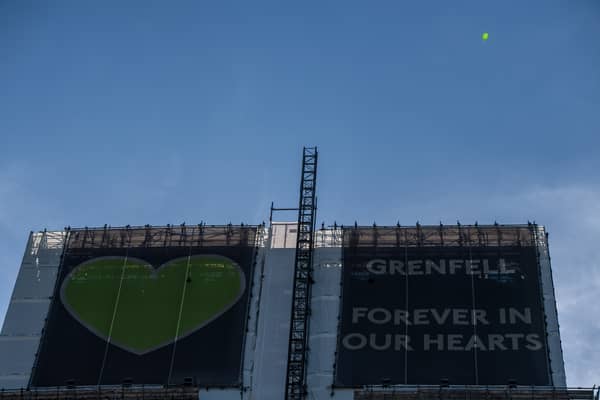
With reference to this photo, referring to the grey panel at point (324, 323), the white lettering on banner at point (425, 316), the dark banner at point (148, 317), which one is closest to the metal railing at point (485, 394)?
the grey panel at point (324, 323)

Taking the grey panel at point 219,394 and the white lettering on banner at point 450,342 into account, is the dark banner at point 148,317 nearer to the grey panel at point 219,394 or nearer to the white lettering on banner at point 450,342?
the grey panel at point 219,394

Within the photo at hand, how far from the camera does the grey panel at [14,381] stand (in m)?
68.1

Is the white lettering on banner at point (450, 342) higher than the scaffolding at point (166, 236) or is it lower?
lower

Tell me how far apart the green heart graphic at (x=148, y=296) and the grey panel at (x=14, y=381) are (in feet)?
18.9

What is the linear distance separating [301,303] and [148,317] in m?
11.4

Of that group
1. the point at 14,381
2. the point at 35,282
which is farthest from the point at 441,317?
the point at 35,282

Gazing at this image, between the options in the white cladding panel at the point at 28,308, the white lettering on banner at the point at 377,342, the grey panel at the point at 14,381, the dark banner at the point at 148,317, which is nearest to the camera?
the white lettering on banner at the point at 377,342

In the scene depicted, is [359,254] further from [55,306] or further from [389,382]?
[55,306]

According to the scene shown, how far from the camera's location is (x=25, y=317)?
235ft

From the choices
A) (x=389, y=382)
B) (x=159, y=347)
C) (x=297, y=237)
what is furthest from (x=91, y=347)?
(x=389, y=382)

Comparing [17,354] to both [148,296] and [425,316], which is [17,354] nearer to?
[148,296]

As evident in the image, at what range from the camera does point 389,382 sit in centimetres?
6519

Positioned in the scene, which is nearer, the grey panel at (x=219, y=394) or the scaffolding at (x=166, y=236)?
the grey panel at (x=219, y=394)

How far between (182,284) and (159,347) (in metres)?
5.36
